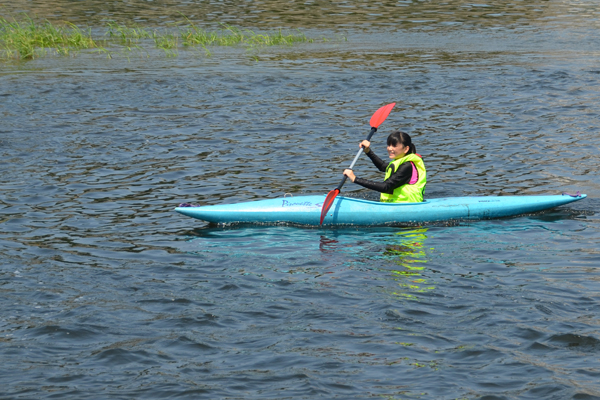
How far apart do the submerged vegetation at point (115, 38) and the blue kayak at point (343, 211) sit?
11.6 metres

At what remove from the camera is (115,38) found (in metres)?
21.2

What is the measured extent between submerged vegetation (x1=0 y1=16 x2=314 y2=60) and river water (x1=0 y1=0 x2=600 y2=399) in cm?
121

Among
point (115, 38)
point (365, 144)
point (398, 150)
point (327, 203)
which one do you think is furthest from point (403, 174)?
point (115, 38)

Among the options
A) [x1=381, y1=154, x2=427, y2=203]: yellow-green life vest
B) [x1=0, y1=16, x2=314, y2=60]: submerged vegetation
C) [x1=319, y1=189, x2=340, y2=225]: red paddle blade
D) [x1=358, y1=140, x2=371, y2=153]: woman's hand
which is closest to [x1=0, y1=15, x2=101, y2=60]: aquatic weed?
[x1=0, y1=16, x2=314, y2=60]: submerged vegetation

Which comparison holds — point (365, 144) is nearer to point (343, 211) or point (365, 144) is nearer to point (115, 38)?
point (343, 211)

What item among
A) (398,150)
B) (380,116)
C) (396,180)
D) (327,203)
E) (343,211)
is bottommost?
(343,211)

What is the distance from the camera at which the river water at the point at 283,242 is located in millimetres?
5168

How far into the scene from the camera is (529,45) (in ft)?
67.5

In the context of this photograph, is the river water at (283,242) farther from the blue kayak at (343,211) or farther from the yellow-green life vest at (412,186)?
the yellow-green life vest at (412,186)

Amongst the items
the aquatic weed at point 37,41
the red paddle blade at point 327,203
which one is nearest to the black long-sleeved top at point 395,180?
the red paddle blade at point 327,203

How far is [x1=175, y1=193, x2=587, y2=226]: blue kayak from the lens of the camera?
8516 millimetres

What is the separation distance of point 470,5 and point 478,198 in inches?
799

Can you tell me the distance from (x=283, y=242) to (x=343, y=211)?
0.91m

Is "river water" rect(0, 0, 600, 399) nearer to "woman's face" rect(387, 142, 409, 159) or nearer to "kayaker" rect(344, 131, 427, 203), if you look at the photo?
"kayaker" rect(344, 131, 427, 203)
